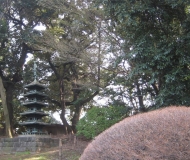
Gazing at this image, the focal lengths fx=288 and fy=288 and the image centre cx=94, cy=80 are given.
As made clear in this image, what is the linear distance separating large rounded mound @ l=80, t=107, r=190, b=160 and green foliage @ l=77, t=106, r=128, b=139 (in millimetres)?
8336

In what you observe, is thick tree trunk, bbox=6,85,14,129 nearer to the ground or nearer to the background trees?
the background trees

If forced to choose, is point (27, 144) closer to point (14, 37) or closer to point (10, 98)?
point (10, 98)

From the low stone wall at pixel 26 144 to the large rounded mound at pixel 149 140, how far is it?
9.55 meters

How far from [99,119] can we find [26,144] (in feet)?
11.6

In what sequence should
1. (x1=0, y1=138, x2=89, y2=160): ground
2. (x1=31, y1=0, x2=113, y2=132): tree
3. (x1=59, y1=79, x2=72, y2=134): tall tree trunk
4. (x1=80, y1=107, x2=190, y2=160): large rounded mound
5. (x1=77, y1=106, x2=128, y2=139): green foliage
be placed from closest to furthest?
(x1=80, y1=107, x2=190, y2=160): large rounded mound → (x1=0, y1=138, x2=89, y2=160): ground → (x1=77, y1=106, x2=128, y2=139): green foliage → (x1=31, y1=0, x2=113, y2=132): tree → (x1=59, y1=79, x2=72, y2=134): tall tree trunk

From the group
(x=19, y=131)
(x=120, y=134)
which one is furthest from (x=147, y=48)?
(x=19, y=131)

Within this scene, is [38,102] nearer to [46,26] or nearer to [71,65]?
[71,65]

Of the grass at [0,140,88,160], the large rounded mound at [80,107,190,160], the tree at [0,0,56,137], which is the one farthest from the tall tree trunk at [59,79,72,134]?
the large rounded mound at [80,107,190,160]

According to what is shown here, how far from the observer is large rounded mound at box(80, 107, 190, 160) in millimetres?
3031

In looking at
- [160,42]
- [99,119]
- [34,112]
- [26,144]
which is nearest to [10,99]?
[34,112]

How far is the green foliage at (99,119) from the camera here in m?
12.1

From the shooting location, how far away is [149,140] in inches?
127

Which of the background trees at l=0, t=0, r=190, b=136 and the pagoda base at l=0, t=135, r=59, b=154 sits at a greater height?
the background trees at l=0, t=0, r=190, b=136

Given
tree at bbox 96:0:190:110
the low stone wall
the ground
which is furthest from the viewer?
the low stone wall
